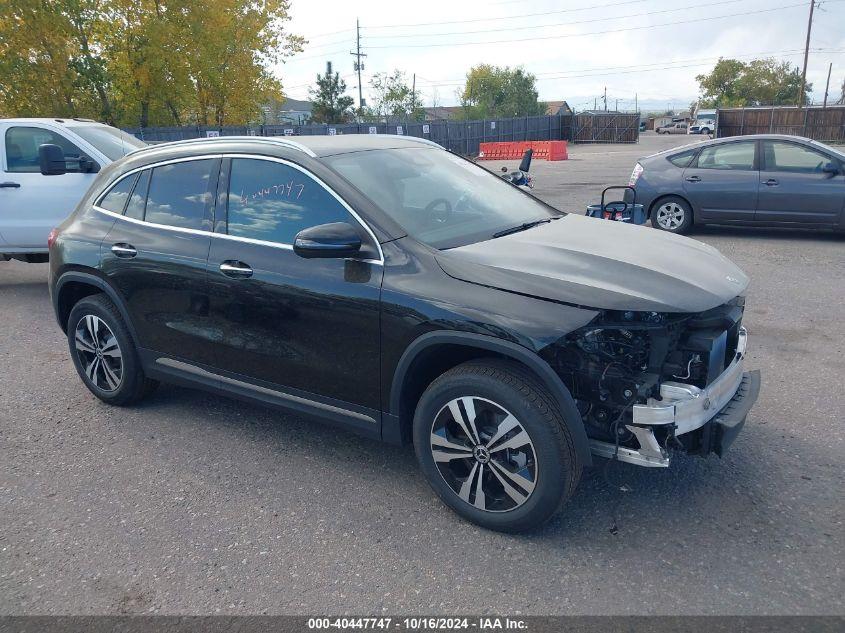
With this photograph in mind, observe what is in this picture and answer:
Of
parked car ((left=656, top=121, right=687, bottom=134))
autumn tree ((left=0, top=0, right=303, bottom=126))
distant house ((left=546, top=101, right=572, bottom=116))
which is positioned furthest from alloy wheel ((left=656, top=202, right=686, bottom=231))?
parked car ((left=656, top=121, right=687, bottom=134))

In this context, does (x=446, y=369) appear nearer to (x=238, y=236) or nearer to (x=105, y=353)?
(x=238, y=236)

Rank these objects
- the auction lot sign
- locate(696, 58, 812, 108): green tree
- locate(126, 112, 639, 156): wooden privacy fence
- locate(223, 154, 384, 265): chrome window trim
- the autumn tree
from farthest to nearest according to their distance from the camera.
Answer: locate(696, 58, 812, 108): green tree
locate(126, 112, 639, 156): wooden privacy fence
the autumn tree
locate(223, 154, 384, 265): chrome window trim
the auction lot sign

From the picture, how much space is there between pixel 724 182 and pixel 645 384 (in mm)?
8375

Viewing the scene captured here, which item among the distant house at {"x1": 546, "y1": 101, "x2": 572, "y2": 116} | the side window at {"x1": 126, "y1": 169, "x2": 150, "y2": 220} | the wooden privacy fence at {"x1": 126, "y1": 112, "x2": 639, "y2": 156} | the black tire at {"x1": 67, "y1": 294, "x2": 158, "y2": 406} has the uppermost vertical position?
the distant house at {"x1": 546, "y1": 101, "x2": 572, "y2": 116}

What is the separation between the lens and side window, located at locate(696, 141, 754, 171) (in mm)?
10141

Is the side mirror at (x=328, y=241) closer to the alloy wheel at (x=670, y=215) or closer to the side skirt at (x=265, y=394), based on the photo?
the side skirt at (x=265, y=394)

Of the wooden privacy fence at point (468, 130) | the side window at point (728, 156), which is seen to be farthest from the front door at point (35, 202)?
the wooden privacy fence at point (468, 130)

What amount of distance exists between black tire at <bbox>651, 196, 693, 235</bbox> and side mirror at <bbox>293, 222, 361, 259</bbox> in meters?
8.30

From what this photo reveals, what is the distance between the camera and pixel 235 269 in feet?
12.6

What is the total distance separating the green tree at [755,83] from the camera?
3654 inches

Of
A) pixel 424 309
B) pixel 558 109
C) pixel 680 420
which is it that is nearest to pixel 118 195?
pixel 424 309

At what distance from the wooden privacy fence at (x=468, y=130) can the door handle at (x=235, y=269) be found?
16418 mm

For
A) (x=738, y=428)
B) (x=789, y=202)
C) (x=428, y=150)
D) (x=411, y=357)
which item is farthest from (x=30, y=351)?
(x=789, y=202)

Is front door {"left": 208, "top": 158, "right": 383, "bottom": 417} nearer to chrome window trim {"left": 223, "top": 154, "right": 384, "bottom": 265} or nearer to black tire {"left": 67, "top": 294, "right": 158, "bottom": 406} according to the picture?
chrome window trim {"left": 223, "top": 154, "right": 384, "bottom": 265}
